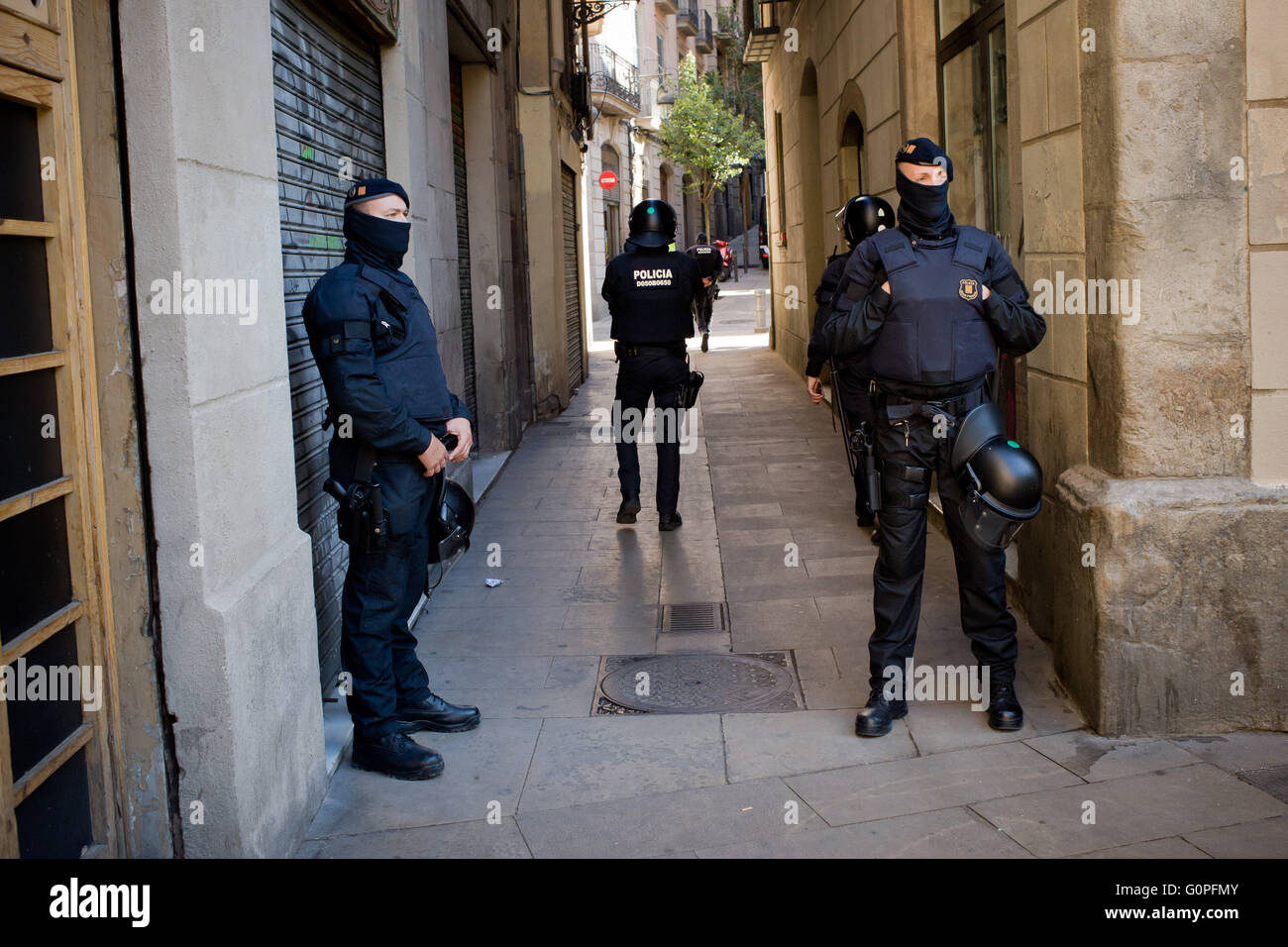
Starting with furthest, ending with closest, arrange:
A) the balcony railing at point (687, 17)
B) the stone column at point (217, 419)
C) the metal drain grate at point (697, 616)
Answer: the balcony railing at point (687, 17), the metal drain grate at point (697, 616), the stone column at point (217, 419)

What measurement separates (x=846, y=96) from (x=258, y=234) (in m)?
8.51

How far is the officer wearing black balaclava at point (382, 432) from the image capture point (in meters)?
4.30

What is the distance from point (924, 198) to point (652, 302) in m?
3.90

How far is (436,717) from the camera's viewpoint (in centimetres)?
496

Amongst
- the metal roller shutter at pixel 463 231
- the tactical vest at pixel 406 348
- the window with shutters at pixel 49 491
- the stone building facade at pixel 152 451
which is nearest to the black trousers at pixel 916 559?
the tactical vest at pixel 406 348

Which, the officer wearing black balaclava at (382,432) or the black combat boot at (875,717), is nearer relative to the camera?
the officer wearing black balaclava at (382,432)

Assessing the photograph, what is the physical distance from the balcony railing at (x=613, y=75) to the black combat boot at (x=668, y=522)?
78.5ft

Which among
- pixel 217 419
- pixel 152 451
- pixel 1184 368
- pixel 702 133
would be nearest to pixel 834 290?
pixel 1184 368

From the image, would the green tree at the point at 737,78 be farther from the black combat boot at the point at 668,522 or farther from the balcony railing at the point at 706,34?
the black combat boot at the point at 668,522

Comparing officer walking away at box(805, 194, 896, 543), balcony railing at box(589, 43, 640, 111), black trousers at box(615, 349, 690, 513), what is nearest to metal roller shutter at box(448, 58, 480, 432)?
black trousers at box(615, 349, 690, 513)

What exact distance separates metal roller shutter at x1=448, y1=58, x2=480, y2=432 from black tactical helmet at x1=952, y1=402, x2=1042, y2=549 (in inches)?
257

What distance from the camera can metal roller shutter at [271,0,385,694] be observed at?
5070 millimetres

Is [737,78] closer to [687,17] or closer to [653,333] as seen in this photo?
[687,17]
